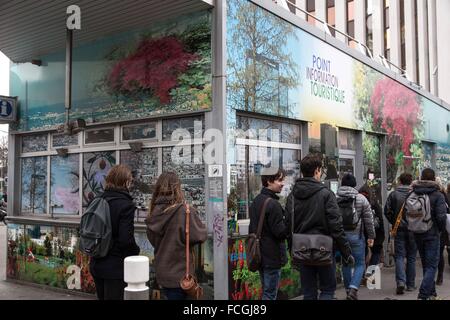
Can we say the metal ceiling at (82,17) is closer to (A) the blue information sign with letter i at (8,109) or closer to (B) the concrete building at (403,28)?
(A) the blue information sign with letter i at (8,109)

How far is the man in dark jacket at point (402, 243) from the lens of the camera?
768 cm

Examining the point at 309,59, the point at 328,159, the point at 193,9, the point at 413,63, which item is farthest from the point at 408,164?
the point at 413,63

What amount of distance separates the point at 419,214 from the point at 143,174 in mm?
3827

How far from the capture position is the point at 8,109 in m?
9.06

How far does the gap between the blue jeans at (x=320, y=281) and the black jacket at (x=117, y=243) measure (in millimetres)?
1703

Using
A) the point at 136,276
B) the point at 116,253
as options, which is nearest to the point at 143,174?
the point at 116,253

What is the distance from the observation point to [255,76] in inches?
274

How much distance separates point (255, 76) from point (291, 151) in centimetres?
161

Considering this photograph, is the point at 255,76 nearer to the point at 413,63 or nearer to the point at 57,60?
the point at 57,60

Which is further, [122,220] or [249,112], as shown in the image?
[249,112]

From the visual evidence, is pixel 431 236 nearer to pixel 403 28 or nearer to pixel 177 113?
pixel 177 113

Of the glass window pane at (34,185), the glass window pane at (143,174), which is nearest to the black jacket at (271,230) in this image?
the glass window pane at (143,174)

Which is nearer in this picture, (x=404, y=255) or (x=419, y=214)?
(x=419, y=214)

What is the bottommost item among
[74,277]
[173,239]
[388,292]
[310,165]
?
[388,292]
